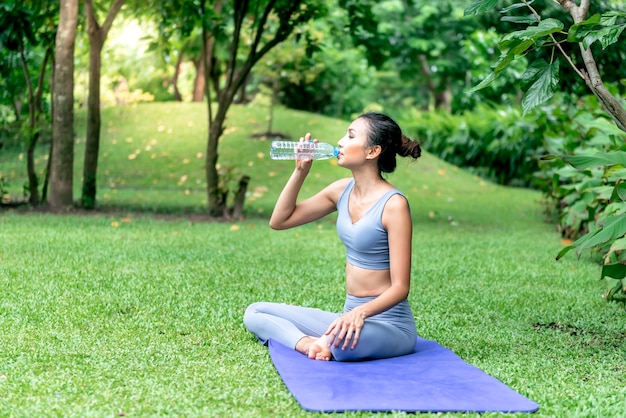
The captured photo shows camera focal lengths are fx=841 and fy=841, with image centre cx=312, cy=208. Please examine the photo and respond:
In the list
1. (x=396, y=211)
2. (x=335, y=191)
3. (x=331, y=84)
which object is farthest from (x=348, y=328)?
(x=331, y=84)

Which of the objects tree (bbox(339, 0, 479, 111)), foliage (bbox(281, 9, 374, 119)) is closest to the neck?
foliage (bbox(281, 9, 374, 119))

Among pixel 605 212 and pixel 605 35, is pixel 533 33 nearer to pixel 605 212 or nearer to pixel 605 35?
pixel 605 35

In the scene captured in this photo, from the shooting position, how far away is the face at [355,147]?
3.74 meters

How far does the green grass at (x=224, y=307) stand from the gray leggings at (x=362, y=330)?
144mm

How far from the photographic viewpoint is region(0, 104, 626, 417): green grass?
10.1 feet

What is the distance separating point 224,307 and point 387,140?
153 centimetres

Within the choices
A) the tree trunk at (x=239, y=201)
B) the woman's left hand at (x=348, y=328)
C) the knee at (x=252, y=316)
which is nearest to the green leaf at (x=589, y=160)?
the woman's left hand at (x=348, y=328)

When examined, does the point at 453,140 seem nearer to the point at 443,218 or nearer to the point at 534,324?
the point at 443,218

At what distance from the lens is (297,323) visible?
12.9 feet

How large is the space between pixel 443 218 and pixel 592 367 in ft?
22.7

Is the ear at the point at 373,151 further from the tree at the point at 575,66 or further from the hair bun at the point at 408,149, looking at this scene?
the tree at the point at 575,66

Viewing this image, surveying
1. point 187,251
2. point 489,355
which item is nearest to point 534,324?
point 489,355

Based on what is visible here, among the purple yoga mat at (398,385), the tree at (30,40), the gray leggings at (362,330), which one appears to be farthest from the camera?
the tree at (30,40)

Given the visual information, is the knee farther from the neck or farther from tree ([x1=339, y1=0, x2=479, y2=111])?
tree ([x1=339, y1=0, x2=479, y2=111])
